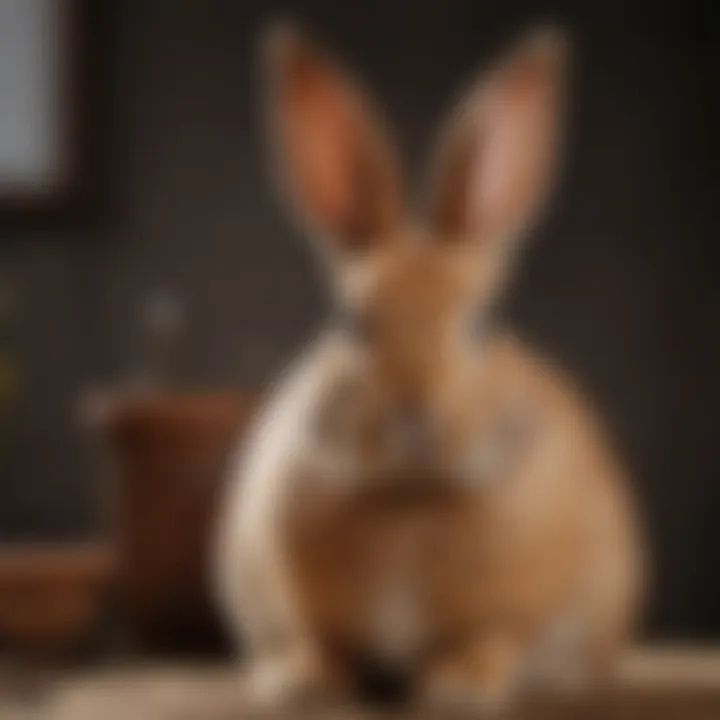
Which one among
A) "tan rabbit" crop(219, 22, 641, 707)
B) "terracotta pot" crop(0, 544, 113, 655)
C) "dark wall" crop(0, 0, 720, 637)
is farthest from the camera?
"dark wall" crop(0, 0, 720, 637)

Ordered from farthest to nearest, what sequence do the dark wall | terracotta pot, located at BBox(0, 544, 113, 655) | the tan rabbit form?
the dark wall
terracotta pot, located at BBox(0, 544, 113, 655)
the tan rabbit

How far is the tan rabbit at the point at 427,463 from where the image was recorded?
67 cm

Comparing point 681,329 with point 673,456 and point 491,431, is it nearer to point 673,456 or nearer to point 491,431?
point 673,456

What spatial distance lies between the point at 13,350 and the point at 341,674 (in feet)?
1.43

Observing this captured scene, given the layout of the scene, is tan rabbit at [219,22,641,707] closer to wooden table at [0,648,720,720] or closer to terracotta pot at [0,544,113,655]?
wooden table at [0,648,720,720]

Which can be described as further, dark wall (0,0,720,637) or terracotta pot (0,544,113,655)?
dark wall (0,0,720,637)

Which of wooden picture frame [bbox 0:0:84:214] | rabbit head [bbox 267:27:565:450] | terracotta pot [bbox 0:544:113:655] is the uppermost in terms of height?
wooden picture frame [bbox 0:0:84:214]

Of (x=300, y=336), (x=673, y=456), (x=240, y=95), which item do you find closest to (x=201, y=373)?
(x=300, y=336)

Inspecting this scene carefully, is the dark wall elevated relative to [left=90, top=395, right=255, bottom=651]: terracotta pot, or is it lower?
elevated

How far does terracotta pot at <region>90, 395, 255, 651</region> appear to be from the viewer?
34.1 inches

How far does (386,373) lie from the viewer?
67cm

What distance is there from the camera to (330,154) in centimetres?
74

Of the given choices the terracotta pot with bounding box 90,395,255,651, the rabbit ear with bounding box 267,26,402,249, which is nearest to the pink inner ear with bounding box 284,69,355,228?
the rabbit ear with bounding box 267,26,402,249

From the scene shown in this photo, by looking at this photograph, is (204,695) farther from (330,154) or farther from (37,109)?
(37,109)
